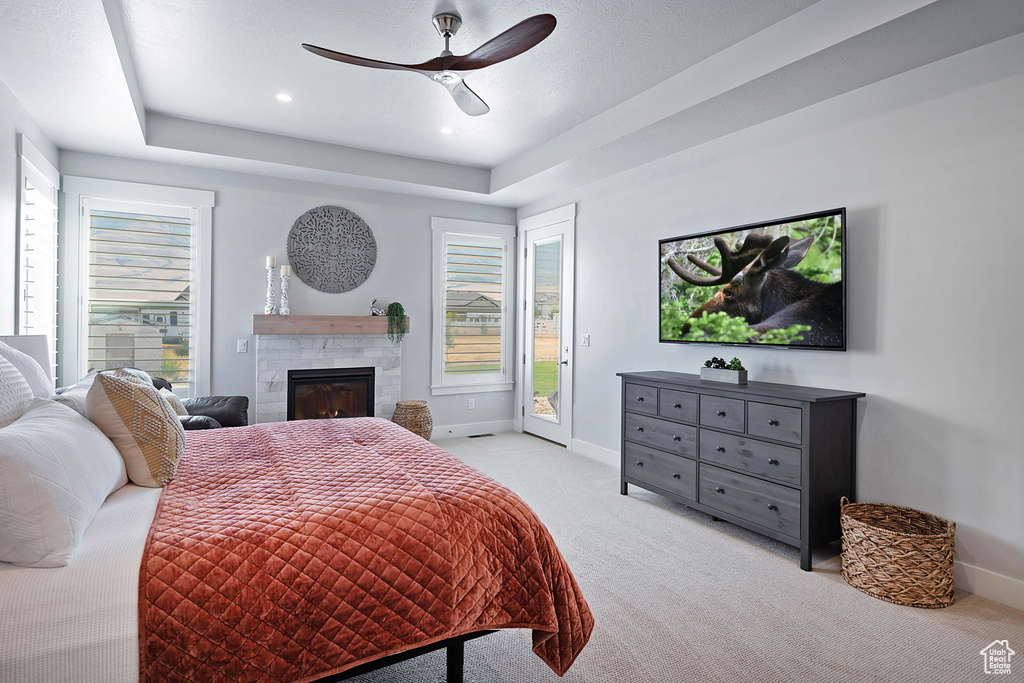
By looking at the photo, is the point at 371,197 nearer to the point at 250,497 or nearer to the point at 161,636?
the point at 250,497

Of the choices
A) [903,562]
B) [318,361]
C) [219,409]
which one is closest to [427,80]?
[219,409]

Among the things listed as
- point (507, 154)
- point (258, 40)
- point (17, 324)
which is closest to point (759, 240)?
point (507, 154)

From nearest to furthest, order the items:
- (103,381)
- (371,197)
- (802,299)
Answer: (103,381), (802,299), (371,197)

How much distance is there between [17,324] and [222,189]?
192 cm

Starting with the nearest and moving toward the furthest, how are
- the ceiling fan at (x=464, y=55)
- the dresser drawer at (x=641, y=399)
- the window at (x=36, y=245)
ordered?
the ceiling fan at (x=464, y=55)
the window at (x=36, y=245)
the dresser drawer at (x=641, y=399)

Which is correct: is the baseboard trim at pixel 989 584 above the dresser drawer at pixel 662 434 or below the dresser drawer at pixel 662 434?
below

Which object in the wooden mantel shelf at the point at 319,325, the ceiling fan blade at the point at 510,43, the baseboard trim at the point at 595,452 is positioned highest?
the ceiling fan blade at the point at 510,43

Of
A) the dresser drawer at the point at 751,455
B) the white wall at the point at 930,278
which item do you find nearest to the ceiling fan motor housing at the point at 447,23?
the white wall at the point at 930,278

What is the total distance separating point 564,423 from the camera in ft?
17.4

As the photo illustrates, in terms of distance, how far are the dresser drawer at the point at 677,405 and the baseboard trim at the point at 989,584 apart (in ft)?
4.60

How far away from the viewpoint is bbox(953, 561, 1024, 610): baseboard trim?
7.77 feet

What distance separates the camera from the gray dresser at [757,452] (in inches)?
108

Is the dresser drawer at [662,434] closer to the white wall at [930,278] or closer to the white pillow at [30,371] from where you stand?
the white wall at [930,278]

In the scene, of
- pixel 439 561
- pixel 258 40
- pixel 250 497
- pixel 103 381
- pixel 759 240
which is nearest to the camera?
pixel 439 561
